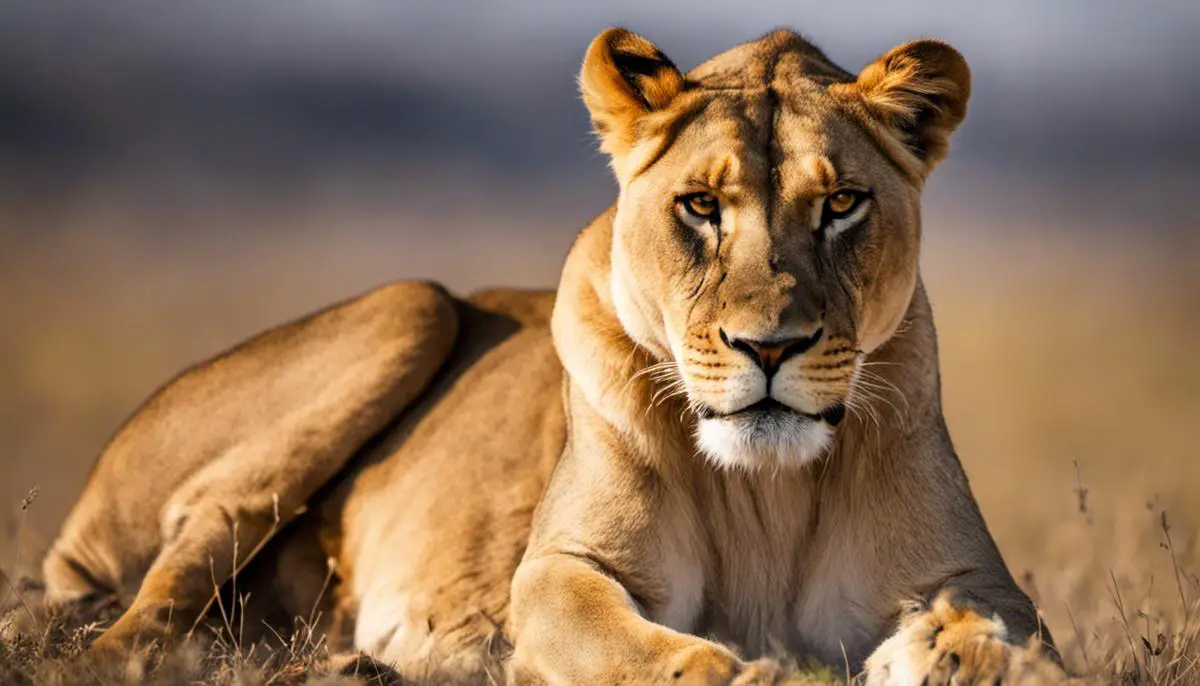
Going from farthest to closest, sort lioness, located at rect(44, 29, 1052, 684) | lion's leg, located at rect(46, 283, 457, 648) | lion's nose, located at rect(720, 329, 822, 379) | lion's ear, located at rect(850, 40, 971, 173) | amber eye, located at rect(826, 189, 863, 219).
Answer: lion's leg, located at rect(46, 283, 457, 648)
lion's ear, located at rect(850, 40, 971, 173)
amber eye, located at rect(826, 189, 863, 219)
lioness, located at rect(44, 29, 1052, 684)
lion's nose, located at rect(720, 329, 822, 379)

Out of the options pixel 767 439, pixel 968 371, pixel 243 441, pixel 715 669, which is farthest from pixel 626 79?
pixel 968 371

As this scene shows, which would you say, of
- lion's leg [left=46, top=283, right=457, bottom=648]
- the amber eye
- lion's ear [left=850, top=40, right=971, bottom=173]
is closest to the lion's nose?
the amber eye

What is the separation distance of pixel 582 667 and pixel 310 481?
1.81 meters

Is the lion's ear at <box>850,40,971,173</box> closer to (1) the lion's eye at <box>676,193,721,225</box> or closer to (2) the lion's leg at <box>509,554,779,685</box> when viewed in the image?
(1) the lion's eye at <box>676,193,721,225</box>

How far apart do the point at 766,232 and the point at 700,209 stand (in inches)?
8.4

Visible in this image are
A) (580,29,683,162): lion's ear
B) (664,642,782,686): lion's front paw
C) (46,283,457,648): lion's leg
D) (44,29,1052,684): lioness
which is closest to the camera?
(664,642,782,686): lion's front paw

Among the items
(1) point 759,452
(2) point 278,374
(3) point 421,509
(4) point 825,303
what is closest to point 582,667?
(1) point 759,452

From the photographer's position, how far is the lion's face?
4559mm

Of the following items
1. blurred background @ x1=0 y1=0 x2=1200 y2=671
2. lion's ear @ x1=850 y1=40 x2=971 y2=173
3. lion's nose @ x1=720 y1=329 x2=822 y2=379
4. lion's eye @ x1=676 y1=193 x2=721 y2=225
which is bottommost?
blurred background @ x1=0 y1=0 x2=1200 y2=671

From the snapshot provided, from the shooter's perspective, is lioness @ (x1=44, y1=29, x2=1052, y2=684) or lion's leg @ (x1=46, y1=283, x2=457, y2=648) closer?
lioness @ (x1=44, y1=29, x2=1052, y2=684)

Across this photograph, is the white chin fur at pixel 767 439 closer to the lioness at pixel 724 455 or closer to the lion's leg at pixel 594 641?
the lioness at pixel 724 455

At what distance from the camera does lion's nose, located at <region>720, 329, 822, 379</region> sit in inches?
176

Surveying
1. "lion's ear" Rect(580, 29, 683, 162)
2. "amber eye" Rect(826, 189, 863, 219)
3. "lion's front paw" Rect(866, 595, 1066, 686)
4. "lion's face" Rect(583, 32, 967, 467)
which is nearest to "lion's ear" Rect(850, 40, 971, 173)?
"lion's face" Rect(583, 32, 967, 467)

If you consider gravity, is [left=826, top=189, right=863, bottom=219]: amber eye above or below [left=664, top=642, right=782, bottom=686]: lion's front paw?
above
